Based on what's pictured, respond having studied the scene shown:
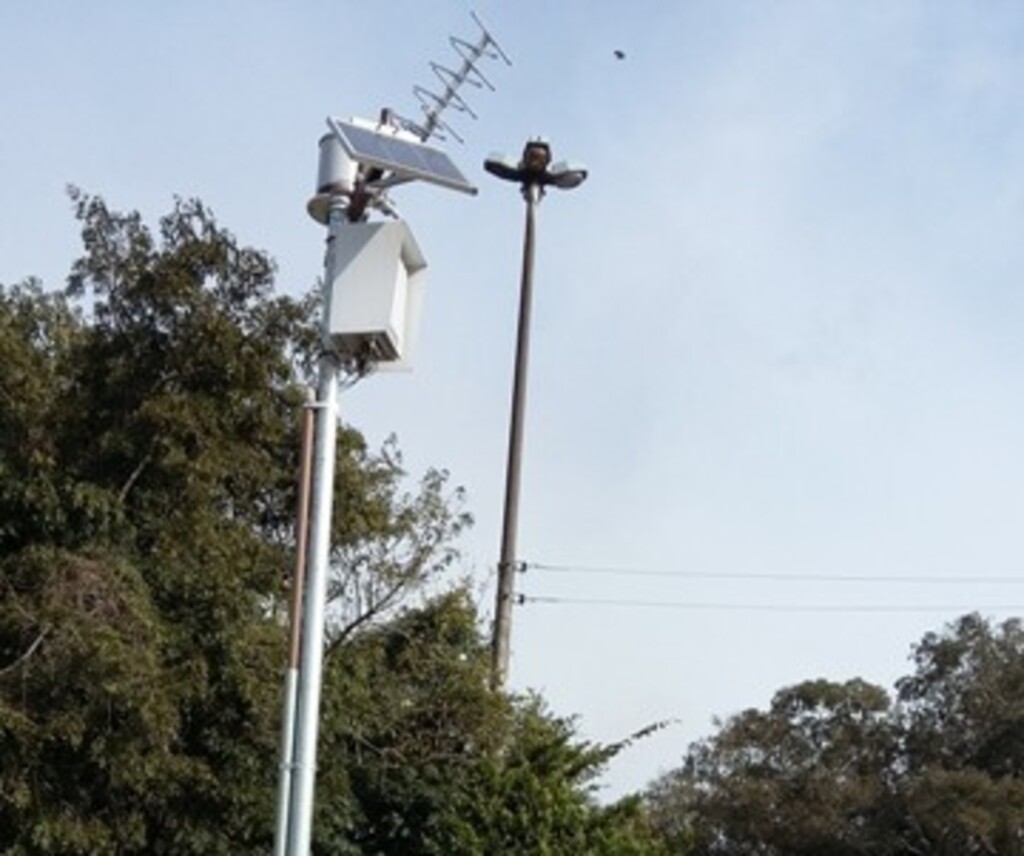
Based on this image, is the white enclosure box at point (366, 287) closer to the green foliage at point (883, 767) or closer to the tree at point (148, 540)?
the tree at point (148, 540)

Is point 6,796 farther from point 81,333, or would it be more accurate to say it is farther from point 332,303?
point 332,303

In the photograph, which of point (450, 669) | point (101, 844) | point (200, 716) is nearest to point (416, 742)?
point (450, 669)

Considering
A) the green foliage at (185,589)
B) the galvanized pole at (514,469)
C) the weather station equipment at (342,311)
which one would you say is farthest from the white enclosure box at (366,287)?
the galvanized pole at (514,469)

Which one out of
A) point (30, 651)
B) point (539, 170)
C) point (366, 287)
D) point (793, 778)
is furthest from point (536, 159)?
point (793, 778)

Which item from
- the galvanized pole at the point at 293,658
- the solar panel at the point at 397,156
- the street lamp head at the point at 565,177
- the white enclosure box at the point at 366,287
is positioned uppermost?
the street lamp head at the point at 565,177

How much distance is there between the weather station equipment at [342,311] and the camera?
4969 millimetres

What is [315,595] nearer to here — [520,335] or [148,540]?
[148,540]

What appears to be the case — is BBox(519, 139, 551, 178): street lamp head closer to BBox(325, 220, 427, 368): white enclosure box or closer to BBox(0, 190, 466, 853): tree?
BBox(0, 190, 466, 853): tree

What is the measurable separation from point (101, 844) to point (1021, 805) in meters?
27.2

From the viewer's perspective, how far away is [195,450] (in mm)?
11977

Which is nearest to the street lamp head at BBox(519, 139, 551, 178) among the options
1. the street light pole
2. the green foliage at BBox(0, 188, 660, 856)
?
the street light pole

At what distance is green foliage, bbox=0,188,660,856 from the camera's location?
432 inches

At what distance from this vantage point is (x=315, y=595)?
16.8 ft

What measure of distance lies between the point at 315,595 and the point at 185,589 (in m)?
7.17
